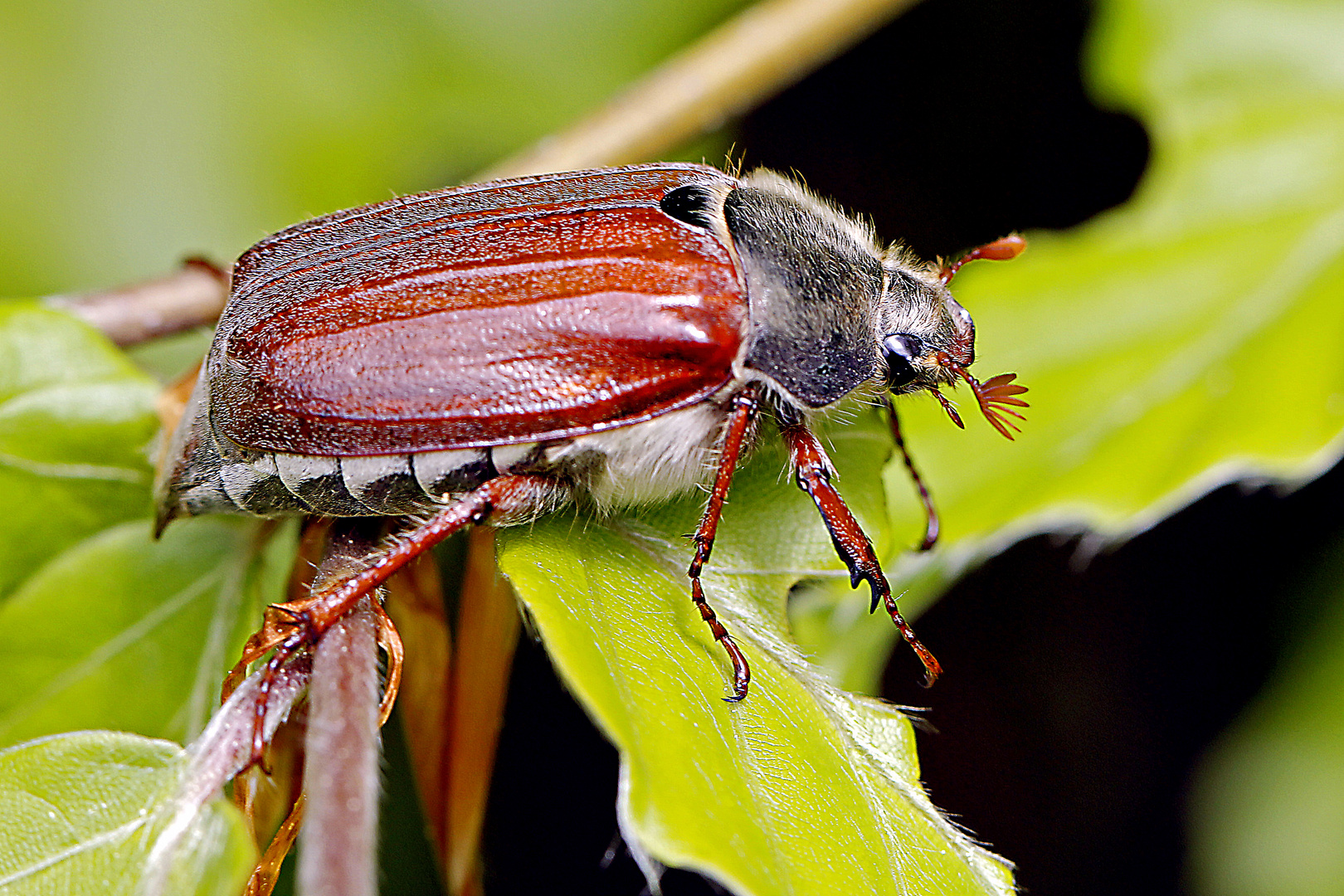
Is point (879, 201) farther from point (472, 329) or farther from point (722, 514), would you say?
point (472, 329)

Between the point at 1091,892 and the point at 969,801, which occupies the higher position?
the point at 969,801

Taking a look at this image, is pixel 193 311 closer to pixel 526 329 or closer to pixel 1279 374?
pixel 526 329

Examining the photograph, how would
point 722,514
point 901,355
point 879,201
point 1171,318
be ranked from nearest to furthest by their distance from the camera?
point 722,514 < point 901,355 < point 1171,318 < point 879,201

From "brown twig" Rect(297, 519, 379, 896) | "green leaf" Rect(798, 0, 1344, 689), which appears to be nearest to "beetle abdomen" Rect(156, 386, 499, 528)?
"brown twig" Rect(297, 519, 379, 896)

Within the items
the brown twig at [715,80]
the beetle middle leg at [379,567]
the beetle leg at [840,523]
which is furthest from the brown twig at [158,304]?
the beetle leg at [840,523]

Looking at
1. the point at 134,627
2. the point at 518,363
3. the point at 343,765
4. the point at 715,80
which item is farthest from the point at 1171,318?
the point at 134,627

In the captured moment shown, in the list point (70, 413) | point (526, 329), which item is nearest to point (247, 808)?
point (526, 329)
